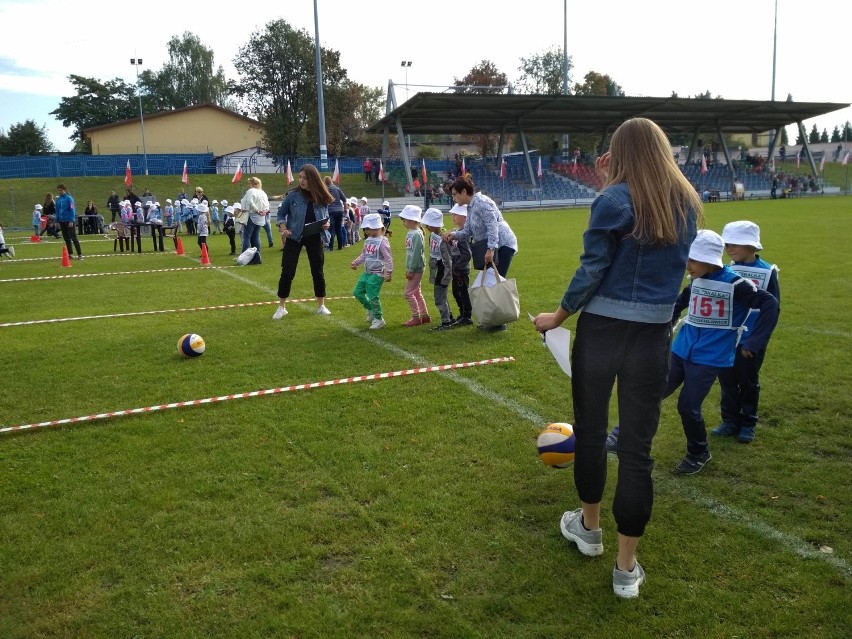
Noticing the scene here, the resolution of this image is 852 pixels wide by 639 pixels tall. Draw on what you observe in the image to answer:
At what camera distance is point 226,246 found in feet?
73.5

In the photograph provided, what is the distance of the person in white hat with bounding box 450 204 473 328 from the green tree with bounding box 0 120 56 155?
7377 centimetres

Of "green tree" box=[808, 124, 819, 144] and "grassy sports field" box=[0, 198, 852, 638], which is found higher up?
"green tree" box=[808, 124, 819, 144]

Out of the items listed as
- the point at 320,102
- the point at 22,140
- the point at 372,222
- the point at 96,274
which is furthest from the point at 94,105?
the point at 372,222

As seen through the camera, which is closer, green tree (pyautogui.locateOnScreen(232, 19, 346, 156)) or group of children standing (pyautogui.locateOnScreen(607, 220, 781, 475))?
group of children standing (pyautogui.locateOnScreen(607, 220, 781, 475))

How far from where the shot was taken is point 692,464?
4621mm

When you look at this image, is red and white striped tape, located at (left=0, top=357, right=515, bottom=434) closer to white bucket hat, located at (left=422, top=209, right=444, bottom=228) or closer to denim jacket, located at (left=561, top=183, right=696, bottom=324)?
white bucket hat, located at (left=422, top=209, right=444, bottom=228)

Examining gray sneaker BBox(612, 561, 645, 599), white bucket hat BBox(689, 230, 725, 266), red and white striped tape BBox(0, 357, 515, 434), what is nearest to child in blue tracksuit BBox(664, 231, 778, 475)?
white bucket hat BBox(689, 230, 725, 266)

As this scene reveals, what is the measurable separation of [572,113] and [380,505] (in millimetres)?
47428

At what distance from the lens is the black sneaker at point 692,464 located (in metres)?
4.59

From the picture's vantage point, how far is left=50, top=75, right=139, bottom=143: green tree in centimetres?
7781

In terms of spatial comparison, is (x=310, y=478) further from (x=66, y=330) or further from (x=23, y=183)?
(x=23, y=183)

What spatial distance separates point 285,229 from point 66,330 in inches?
132

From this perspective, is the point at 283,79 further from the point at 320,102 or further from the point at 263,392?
the point at 263,392

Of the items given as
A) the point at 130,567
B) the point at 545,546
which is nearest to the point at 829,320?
the point at 545,546
